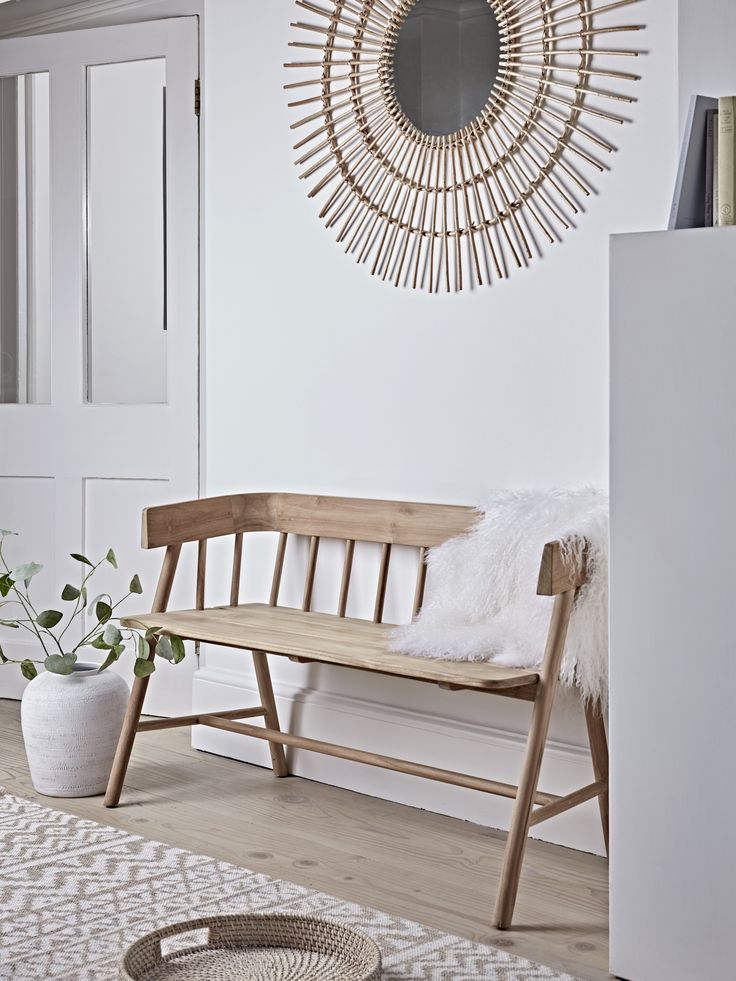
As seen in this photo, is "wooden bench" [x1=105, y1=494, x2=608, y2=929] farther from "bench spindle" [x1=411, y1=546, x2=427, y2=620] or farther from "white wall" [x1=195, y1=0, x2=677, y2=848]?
"white wall" [x1=195, y1=0, x2=677, y2=848]

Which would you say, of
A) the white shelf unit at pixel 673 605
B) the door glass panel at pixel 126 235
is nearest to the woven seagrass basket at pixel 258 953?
the white shelf unit at pixel 673 605

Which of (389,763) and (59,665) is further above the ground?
(59,665)

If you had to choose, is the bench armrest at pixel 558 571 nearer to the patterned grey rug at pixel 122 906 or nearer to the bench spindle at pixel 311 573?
the patterned grey rug at pixel 122 906

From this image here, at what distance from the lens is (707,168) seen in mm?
2109

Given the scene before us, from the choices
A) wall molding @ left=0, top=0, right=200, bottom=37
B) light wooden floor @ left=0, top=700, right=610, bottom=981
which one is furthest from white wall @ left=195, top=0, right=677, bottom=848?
wall molding @ left=0, top=0, right=200, bottom=37

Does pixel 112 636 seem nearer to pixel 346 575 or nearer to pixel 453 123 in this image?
pixel 346 575

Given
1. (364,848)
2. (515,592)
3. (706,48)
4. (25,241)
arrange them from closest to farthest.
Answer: (706,48), (515,592), (364,848), (25,241)

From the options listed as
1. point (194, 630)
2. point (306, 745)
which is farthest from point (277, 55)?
point (306, 745)

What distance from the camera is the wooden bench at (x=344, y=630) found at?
7.89 feet

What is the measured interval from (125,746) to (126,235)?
5.83 ft

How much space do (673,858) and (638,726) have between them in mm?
222

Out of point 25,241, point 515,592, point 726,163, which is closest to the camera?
point 726,163

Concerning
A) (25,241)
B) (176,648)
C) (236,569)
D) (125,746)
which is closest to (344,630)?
(176,648)

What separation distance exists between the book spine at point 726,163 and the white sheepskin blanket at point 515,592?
69 centimetres
